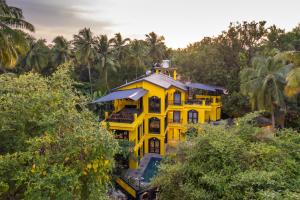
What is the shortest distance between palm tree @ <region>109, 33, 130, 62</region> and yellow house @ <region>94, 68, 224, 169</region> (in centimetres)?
1411

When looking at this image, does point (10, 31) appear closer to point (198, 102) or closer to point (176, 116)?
point (176, 116)

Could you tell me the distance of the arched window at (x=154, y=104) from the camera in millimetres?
28195

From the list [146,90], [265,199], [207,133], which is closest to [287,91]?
[207,133]

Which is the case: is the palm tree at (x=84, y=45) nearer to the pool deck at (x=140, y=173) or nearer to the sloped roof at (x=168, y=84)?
the sloped roof at (x=168, y=84)

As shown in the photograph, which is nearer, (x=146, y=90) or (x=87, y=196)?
(x=87, y=196)

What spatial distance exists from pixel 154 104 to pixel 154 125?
235cm

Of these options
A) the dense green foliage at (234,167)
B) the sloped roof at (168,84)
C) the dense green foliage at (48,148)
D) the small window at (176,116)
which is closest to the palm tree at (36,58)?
the sloped roof at (168,84)

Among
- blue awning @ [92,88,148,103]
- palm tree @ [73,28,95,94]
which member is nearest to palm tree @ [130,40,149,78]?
palm tree @ [73,28,95,94]

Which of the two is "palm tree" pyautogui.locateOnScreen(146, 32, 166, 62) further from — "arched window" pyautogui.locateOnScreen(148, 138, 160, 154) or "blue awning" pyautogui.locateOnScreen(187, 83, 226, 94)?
"arched window" pyautogui.locateOnScreen(148, 138, 160, 154)

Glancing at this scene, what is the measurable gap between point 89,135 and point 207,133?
595cm

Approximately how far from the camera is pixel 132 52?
41.0 m

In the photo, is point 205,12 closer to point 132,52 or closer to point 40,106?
point 132,52

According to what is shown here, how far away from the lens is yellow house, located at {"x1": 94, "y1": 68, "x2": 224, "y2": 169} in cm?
2433

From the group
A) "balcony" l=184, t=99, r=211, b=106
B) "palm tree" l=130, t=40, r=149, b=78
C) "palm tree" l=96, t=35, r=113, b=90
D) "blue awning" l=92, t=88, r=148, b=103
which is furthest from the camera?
"palm tree" l=130, t=40, r=149, b=78
